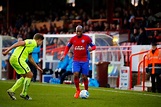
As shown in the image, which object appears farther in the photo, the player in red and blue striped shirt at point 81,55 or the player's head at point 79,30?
the player in red and blue striped shirt at point 81,55

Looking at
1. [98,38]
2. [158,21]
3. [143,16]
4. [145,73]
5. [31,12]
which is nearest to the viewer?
[145,73]

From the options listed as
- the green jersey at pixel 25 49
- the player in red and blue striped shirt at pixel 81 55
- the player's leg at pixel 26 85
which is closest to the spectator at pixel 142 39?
the player in red and blue striped shirt at pixel 81 55

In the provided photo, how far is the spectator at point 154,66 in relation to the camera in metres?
22.1

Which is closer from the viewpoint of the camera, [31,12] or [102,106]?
[102,106]

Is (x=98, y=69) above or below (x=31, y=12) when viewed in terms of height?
below

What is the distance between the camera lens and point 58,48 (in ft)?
99.6

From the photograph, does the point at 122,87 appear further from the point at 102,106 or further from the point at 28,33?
the point at 28,33

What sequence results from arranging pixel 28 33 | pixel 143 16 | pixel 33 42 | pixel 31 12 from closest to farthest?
pixel 33 42 < pixel 143 16 < pixel 28 33 < pixel 31 12

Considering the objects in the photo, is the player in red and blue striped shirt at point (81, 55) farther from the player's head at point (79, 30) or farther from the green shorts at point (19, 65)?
the green shorts at point (19, 65)

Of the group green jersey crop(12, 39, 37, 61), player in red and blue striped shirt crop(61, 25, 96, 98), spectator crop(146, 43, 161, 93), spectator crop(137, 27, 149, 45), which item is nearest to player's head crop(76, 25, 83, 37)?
player in red and blue striped shirt crop(61, 25, 96, 98)

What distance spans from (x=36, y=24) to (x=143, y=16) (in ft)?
36.4

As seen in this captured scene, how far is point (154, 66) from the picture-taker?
22.2 m

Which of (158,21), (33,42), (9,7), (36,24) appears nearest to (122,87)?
(158,21)

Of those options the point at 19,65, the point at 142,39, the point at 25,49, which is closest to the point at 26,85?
the point at 19,65
